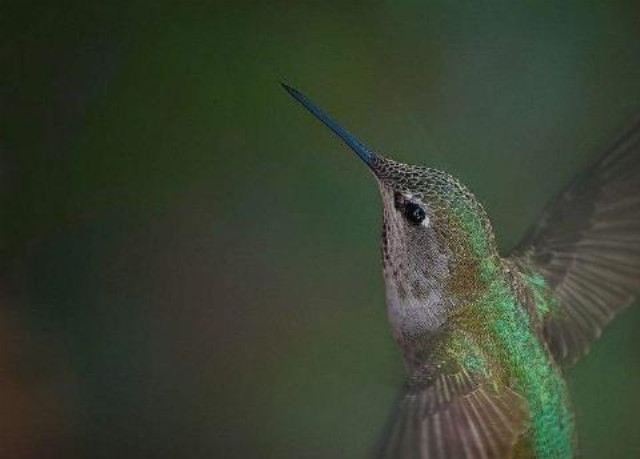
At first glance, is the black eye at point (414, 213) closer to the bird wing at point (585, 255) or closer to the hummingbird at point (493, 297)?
the hummingbird at point (493, 297)

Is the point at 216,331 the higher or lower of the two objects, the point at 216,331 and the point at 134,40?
the lower

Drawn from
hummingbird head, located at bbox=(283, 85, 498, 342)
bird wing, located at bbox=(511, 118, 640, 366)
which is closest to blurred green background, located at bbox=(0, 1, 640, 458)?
bird wing, located at bbox=(511, 118, 640, 366)

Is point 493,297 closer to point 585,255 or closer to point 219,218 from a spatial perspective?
point 585,255

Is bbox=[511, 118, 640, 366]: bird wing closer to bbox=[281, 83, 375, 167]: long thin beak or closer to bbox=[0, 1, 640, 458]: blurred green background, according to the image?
bbox=[281, 83, 375, 167]: long thin beak

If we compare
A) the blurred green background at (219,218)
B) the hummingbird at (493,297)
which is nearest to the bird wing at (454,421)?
the hummingbird at (493,297)

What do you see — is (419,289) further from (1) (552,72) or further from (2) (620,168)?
(1) (552,72)

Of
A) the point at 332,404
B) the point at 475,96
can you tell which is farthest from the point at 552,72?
the point at 332,404
